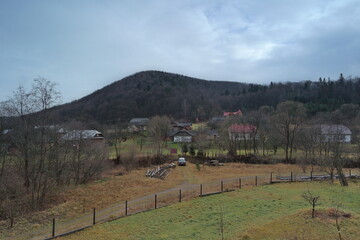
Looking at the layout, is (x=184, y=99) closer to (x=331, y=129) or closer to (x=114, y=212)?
(x=331, y=129)

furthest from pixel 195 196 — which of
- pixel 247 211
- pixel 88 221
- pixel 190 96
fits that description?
pixel 190 96

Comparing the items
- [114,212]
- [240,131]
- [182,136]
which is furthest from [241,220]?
[182,136]

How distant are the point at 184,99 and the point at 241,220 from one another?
115952mm

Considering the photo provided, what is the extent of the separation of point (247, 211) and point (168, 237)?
18.2 ft

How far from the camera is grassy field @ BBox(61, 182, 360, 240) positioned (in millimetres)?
10727

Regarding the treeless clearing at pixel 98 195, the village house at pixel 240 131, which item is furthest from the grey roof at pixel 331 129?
the treeless clearing at pixel 98 195

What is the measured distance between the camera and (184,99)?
12788cm

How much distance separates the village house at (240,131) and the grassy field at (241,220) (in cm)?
3276

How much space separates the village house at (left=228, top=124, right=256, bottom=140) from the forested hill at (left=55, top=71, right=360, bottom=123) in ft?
147

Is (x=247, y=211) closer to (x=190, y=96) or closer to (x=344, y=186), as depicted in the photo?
(x=344, y=186)

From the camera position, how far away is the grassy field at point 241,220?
10.7 meters

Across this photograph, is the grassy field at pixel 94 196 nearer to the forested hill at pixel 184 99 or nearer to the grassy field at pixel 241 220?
the grassy field at pixel 241 220

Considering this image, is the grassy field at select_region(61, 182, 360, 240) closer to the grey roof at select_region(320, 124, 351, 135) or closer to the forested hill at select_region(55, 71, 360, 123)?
the grey roof at select_region(320, 124, 351, 135)

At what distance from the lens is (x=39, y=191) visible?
843 inches
